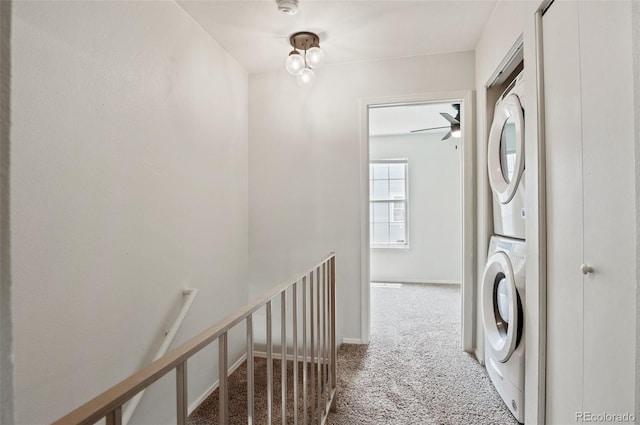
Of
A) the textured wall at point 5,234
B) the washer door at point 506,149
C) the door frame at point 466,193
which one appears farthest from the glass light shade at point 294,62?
the textured wall at point 5,234

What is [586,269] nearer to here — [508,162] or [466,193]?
[508,162]

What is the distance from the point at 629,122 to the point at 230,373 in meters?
2.53

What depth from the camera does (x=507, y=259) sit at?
5.69 feet

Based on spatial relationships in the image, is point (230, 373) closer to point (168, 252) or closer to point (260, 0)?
point (168, 252)

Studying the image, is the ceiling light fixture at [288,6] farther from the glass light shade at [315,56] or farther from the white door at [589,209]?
the white door at [589,209]

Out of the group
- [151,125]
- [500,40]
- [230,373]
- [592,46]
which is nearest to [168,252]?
[151,125]

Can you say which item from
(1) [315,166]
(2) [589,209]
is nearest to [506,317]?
(2) [589,209]

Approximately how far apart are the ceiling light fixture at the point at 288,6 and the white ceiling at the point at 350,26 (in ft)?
0.19

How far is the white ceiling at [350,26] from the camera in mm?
1828

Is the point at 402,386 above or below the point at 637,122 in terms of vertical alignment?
below

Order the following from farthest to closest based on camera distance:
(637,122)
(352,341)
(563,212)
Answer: (352,341)
(563,212)
(637,122)

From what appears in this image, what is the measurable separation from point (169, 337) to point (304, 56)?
6.41 ft

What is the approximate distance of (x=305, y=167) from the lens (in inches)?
104

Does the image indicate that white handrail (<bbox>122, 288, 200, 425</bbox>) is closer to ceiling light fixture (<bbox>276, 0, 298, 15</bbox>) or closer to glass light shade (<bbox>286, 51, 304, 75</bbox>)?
glass light shade (<bbox>286, 51, 304, 75</bbox>)
